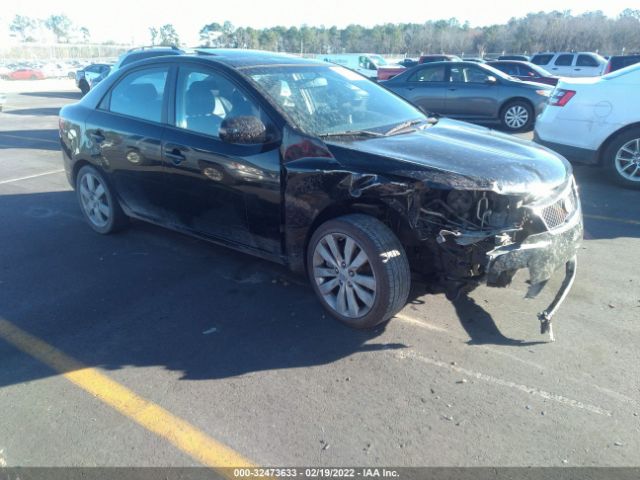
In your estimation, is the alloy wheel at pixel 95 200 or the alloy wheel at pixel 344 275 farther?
the alloy wheel at pixel 95 200

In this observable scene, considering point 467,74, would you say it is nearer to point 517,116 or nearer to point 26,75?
point 517,116

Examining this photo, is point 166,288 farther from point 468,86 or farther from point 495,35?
point 495,35

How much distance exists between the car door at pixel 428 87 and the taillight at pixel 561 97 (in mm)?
5073

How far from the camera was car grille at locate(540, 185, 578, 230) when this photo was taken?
3149 mm

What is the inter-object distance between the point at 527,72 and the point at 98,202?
570 inches

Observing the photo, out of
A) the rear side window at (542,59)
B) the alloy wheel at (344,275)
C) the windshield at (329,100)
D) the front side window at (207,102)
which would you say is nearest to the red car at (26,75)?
the rear side window at (542,59)

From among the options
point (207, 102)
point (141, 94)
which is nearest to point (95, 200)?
point (141, 94)

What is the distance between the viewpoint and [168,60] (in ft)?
14.7

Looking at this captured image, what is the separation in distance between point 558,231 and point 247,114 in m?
2.31

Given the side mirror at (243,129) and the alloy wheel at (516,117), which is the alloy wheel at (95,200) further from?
the alloy wheel at (516,117)

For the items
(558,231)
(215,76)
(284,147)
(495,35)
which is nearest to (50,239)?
(215,76)

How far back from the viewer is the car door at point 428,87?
40.1 ft

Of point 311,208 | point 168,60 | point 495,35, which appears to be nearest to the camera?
point 311,208

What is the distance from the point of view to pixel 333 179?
338 centimetres
